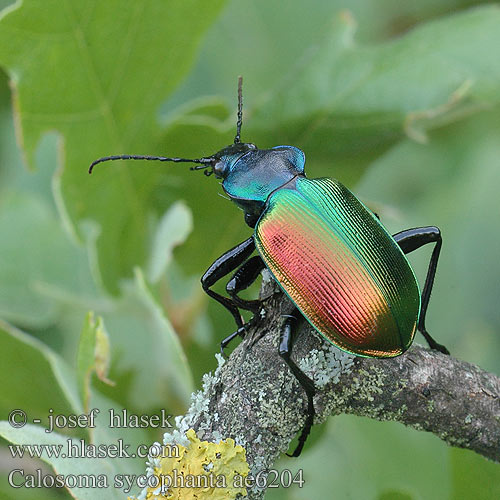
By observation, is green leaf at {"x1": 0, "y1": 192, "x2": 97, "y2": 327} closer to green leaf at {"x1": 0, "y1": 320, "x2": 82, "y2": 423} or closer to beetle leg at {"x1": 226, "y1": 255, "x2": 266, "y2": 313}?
green leaf at {"x1": 0, "y1": 320, "x2": 82, "y2": 423}

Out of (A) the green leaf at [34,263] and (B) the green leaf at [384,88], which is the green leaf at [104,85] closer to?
(B) the green leaf at [384,88]

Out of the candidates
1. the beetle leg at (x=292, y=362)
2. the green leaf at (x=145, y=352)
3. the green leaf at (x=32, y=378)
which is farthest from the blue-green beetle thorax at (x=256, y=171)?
the green leaf at (x=32, y=378)

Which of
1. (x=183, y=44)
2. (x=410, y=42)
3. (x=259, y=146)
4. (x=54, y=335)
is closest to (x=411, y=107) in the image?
(x=410, y=42)

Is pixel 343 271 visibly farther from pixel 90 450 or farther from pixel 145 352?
pixel 145 352

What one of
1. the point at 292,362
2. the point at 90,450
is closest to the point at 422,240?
the point at 292,362

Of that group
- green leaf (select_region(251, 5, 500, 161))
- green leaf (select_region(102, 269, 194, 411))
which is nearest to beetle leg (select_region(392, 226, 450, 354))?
green leaf (select_region(251, 5, 500, 161))
